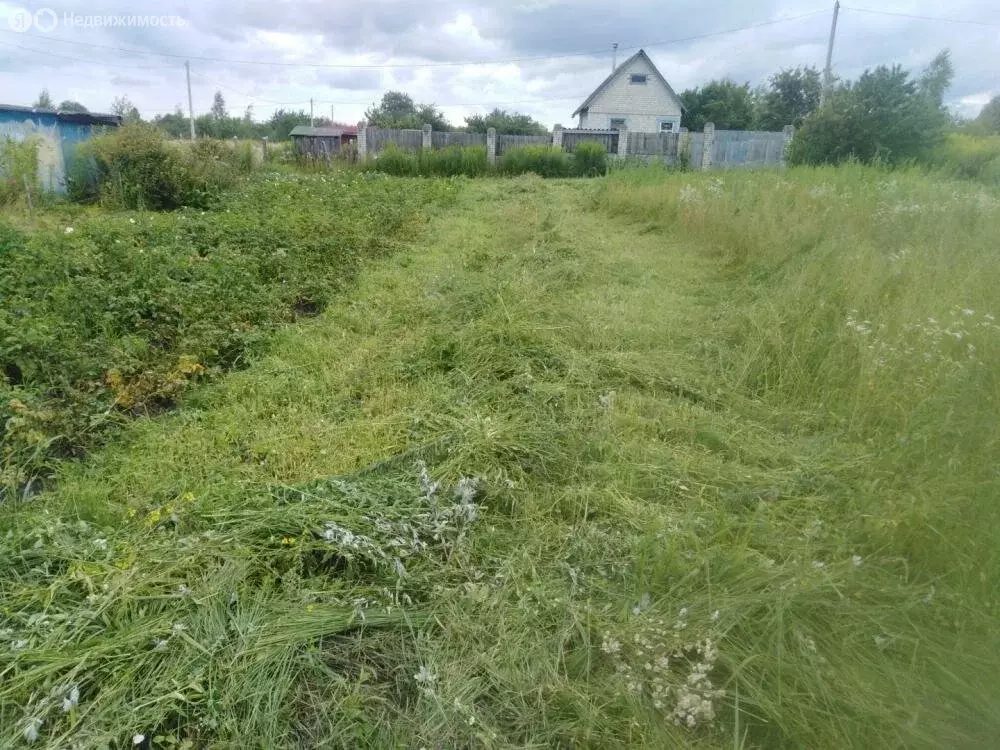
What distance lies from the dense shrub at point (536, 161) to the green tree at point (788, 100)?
65.0ft

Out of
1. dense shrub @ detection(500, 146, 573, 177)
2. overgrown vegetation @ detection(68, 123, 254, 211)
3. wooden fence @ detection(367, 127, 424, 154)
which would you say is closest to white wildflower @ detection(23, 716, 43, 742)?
overgrown vegetation @ detection(68, 123, 254, 211)

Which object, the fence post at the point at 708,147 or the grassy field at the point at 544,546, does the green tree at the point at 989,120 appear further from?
the grassy field at the point at 544,546

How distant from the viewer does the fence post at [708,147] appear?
20312mm

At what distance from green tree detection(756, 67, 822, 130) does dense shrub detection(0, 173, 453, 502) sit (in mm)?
32571

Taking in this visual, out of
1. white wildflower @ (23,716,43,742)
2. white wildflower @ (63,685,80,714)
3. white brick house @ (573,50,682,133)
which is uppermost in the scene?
white brick house @ (573,50,682,133)

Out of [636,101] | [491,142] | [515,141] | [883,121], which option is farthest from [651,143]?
[636,101]

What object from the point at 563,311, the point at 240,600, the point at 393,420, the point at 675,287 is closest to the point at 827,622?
the point at 240,600

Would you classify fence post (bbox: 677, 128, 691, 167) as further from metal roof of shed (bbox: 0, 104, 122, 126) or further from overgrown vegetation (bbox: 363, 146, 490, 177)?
metal roof of shed (bbox: 0, 104, 122, 126)

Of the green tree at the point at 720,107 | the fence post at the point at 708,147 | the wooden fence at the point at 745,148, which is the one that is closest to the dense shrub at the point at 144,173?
the fence post at the point at 708,147

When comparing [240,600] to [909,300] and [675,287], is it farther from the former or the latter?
[675,287]

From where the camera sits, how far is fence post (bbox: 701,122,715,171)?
20.3 meters

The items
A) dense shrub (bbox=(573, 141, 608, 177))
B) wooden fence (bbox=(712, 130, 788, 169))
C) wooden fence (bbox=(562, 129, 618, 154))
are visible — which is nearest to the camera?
dense shrub (bbox=(573, 141, 608, 177))

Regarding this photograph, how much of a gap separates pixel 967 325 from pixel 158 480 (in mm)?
4320

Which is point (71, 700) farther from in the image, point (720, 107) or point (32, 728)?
point (720, 107)
